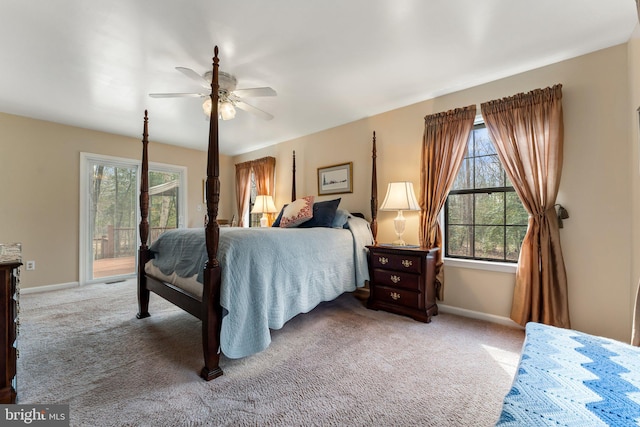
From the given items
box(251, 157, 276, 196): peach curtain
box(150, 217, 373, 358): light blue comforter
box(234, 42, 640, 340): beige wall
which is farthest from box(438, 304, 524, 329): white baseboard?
box(251, 157, 276, 196): peach curtain

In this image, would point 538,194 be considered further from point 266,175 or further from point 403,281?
point 266,175

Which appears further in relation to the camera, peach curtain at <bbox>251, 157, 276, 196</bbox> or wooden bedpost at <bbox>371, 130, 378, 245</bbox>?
peach curtain at <bbox>251, 157, 276, 196</bbox>

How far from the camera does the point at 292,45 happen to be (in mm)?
2057

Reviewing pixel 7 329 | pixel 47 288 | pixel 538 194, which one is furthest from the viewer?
pixel 47 288

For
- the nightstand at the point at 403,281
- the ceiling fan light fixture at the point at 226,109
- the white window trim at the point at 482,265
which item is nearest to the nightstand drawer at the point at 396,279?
the nightstand at the point at 403,281

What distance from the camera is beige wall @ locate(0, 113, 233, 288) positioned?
11.0 ft

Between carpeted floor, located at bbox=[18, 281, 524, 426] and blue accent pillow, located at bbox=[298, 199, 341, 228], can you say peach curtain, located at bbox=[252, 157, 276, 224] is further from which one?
carpeted floor, located at bbox=[18, 281, 524, 426]

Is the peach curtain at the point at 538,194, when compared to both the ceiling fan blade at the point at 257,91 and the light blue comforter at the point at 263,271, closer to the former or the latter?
the light blue comforter at the point at 263,271

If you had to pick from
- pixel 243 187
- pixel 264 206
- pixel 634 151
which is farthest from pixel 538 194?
pixel 243 187

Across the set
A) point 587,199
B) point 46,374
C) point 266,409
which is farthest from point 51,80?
point 587,199

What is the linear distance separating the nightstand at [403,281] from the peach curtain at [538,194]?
726mm

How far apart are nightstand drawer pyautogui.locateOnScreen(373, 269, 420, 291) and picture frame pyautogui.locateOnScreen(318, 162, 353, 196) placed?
135 cm

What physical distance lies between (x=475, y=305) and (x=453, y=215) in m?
0.95

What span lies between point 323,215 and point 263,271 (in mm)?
1406
